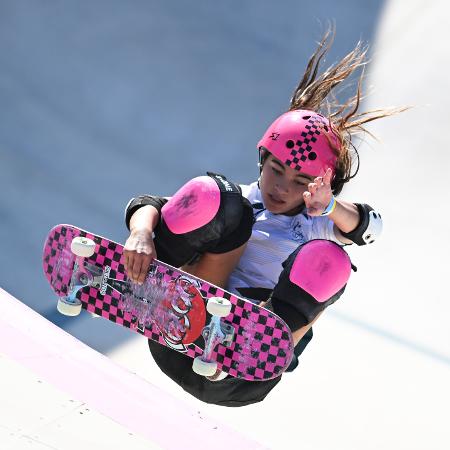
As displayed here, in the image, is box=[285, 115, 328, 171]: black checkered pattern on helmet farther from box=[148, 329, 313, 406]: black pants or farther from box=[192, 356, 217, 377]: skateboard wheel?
box=[192, 356, 217, 377]: skateboard wheel

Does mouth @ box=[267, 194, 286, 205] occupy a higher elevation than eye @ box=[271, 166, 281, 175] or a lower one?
lower

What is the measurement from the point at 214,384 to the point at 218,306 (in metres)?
0.48

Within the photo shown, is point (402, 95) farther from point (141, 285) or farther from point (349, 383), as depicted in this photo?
point (141, 285)

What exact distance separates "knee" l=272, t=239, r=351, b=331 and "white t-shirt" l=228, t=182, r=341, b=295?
29 centimetres

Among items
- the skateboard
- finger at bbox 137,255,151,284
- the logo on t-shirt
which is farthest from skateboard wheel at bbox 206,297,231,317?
the logo on t-shirt

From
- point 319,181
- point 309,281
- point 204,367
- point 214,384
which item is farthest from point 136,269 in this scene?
point 319,181

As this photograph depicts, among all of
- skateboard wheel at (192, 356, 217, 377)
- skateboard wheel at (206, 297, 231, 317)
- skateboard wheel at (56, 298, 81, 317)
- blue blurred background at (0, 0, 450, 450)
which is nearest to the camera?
skateboard wheel at (206, 297, 231, 317)

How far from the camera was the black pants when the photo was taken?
127 inches

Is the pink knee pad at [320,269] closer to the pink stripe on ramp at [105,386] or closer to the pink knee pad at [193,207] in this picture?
the pink knee pad at [193,207]

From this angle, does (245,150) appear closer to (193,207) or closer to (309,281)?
(193,207)

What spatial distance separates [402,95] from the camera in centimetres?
746

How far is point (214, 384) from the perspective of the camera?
3.28m

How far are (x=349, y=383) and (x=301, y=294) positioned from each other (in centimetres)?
190

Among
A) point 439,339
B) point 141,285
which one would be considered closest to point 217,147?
point 439,339
